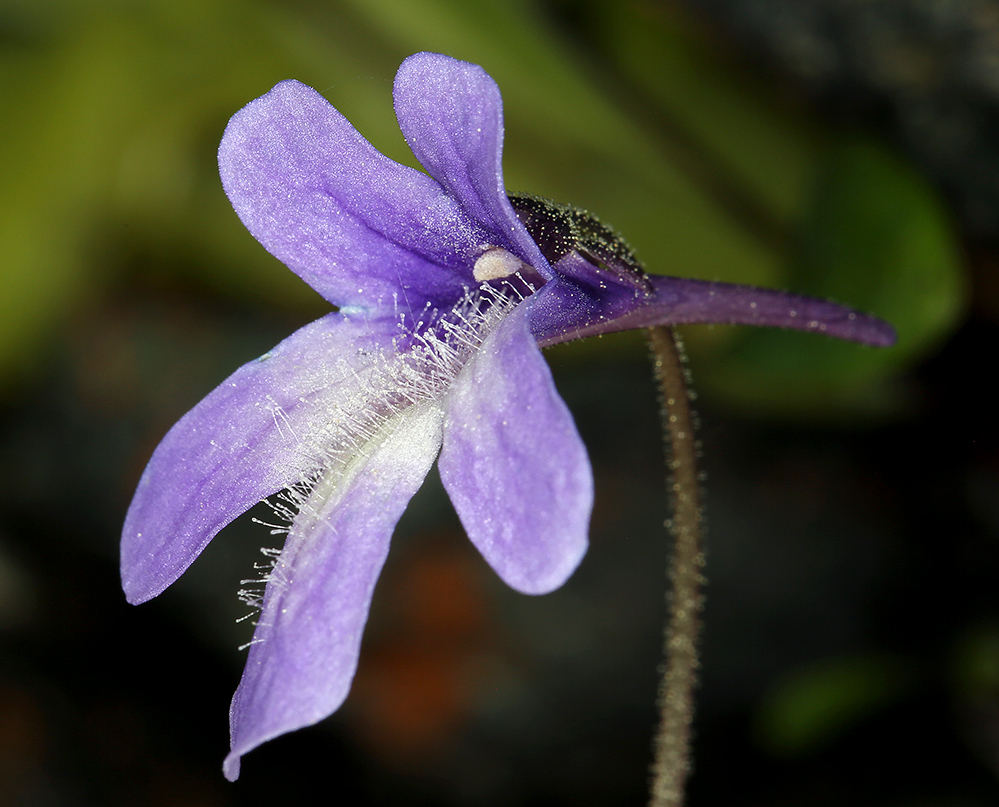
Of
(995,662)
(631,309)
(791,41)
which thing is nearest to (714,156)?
(791,41)

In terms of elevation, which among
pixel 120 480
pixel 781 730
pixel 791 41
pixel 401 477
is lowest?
pixel 120 480

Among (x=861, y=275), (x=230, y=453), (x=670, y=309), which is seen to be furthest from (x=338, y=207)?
(x=861, y=275)

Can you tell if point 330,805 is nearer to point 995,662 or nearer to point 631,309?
point 995,662

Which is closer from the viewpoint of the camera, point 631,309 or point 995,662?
point 631,309

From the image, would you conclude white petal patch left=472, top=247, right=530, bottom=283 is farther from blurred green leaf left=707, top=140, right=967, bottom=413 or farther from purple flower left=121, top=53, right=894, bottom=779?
blurred green leaf left=707, top=140, right=967, bottom=413

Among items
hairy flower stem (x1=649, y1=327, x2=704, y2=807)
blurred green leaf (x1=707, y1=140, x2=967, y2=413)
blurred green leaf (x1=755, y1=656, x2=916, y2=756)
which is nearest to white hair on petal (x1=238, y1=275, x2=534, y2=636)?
hairy flower stem (x1=649, y1=327, x2=704, y2=807)

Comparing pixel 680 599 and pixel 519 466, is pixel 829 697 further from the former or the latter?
pixel 519 466

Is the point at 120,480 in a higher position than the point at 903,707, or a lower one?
lower
